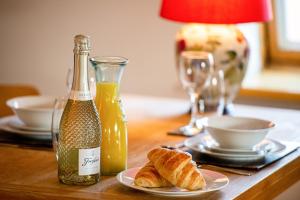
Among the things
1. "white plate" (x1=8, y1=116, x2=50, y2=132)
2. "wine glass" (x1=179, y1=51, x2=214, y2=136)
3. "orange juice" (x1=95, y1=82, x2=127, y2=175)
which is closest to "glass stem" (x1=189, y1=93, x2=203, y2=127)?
"wine glass" (x1=179, y1=51, x2=214, y2=136)

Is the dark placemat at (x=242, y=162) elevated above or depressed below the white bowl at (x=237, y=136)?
below

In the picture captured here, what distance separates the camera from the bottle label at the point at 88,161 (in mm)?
1333

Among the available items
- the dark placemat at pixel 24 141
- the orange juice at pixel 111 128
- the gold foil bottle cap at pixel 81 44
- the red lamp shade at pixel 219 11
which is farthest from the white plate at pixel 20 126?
the red lamp shade at pixel 219 11

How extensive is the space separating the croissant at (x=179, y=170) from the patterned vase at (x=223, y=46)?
2.99 ft

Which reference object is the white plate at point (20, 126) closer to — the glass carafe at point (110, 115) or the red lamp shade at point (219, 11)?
the glass carafe at point (110, 115)

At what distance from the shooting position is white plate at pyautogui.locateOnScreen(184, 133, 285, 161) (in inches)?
62.7

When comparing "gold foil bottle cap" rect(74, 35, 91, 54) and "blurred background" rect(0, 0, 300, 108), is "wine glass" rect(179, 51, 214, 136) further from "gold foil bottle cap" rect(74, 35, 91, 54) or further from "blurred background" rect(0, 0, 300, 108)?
"blurred background" rect(0, 0, 300, 108)

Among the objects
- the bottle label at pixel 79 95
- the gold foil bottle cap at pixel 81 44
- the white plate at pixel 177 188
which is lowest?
the white plate at pixel 177 188

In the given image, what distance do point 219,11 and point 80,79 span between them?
908mm

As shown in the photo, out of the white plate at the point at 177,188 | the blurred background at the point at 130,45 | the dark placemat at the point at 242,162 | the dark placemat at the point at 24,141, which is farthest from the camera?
the blurred background at the point at 130,45

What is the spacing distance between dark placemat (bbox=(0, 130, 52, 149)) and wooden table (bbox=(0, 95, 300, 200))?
0.03 m

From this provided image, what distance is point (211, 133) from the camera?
64.3 inches

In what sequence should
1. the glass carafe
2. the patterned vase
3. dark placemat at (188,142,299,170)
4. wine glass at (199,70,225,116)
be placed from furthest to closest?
the patterned vase → wine glass at (199,70,225,116) → dark placemat at (188,142,299,170) → the glass carafe

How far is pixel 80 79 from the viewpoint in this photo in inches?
53.2
